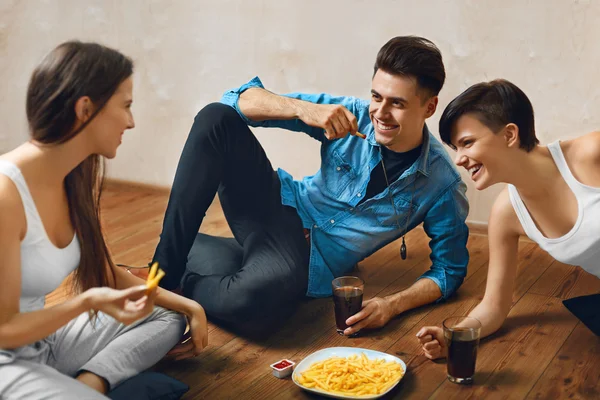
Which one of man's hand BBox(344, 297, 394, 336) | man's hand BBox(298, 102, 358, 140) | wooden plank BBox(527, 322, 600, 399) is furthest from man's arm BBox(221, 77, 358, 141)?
wooden plank BBox(527, 322, 600, 399)

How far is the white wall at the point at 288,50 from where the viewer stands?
322 cm

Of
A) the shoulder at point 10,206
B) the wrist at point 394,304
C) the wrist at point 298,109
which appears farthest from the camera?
the wrist at point 394,304

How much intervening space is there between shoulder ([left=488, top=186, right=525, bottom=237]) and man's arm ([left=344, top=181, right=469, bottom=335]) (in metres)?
0.24

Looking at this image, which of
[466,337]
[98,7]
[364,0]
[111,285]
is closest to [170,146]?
[98,7]

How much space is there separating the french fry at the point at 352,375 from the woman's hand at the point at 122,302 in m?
0.67

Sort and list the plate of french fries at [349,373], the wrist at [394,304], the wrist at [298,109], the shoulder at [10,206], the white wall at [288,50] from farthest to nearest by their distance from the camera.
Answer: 1. the white wall at [288,50]
2. the wrist at [394,304]
3. the wrist at [298,109]
4. the plate of french fries at [349,373]
5. the shoulder at [10,206]

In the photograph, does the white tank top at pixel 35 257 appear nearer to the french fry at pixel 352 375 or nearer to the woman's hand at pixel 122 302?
the woman's hand at pixel 122 302

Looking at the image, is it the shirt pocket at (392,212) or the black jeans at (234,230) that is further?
the shirt pocket at (392,212)

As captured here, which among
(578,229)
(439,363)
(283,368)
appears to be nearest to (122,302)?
(283,368)

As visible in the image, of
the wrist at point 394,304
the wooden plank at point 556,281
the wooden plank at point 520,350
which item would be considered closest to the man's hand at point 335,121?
the wrist at point 394,304

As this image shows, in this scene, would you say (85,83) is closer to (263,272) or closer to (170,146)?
(263,272)

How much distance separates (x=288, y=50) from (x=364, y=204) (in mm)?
1353

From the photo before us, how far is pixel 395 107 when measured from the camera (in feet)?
7.95

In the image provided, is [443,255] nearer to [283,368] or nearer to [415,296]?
[415,296]
